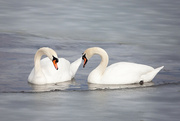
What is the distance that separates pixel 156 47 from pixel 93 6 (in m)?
10.9

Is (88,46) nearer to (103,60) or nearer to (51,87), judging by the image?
(103,60)

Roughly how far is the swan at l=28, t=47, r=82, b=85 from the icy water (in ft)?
0.91

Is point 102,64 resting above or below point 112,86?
above

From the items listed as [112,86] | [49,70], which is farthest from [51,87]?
[112,86]

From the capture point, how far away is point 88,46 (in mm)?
18672

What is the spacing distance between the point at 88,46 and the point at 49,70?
5.01 metres

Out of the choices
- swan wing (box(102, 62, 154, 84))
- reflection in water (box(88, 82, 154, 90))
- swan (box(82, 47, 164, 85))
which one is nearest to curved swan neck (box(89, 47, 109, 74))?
swan (box(82, 47, 164, 85))

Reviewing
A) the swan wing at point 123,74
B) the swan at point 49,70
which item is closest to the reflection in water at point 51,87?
the swan at point 49,70

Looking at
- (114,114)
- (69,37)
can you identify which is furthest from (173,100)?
(69,37)

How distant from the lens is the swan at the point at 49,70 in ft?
44.1

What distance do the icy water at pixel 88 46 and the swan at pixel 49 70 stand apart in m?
0.28

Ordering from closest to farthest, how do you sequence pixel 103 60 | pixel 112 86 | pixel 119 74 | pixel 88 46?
pixel 112 86, pixel 119 74, pixel 103 60, pixel 88 46

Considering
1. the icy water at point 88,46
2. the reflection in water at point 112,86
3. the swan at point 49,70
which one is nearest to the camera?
the icy water at point 88,46

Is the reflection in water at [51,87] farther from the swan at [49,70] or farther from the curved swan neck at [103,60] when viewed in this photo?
the curved swan neck at [103,60]
